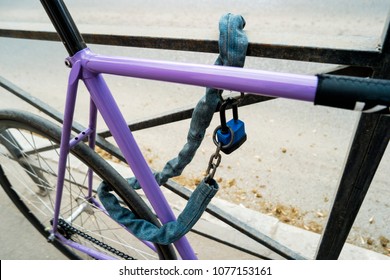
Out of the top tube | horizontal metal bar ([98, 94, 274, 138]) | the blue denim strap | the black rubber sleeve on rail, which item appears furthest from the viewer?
horizontal metal bar ([98, 94, 274, 138])

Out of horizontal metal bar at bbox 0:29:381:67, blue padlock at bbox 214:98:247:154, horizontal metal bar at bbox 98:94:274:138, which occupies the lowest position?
horizontal metal bar at bbox 98:94:274:138

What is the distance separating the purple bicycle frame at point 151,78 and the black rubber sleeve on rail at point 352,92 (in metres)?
0.02

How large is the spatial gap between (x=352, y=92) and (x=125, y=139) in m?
0.70

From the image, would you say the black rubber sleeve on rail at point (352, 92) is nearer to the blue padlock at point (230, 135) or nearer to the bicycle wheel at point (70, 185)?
the blue padlock at point (230, 135)

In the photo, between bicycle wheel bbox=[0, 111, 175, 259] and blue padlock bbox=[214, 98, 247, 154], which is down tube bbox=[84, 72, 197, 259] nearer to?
bicycle wheel bbox=[0, 111, 175, 259]

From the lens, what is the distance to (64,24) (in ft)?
3.18

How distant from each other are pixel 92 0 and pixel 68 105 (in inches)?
246

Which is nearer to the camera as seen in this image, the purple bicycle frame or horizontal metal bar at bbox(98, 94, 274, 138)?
the purple bicycle frame

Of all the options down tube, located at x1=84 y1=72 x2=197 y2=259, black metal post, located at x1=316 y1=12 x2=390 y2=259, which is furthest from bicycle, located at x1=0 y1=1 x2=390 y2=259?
black metal post, located at x1=316 y1=12 x2=390 y2=259

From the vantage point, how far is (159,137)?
3365 mm

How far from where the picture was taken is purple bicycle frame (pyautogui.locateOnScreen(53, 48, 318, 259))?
0.68 m

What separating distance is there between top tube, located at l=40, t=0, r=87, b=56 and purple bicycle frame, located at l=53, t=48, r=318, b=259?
0.03 metres

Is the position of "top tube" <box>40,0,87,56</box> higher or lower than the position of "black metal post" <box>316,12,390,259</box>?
higher
